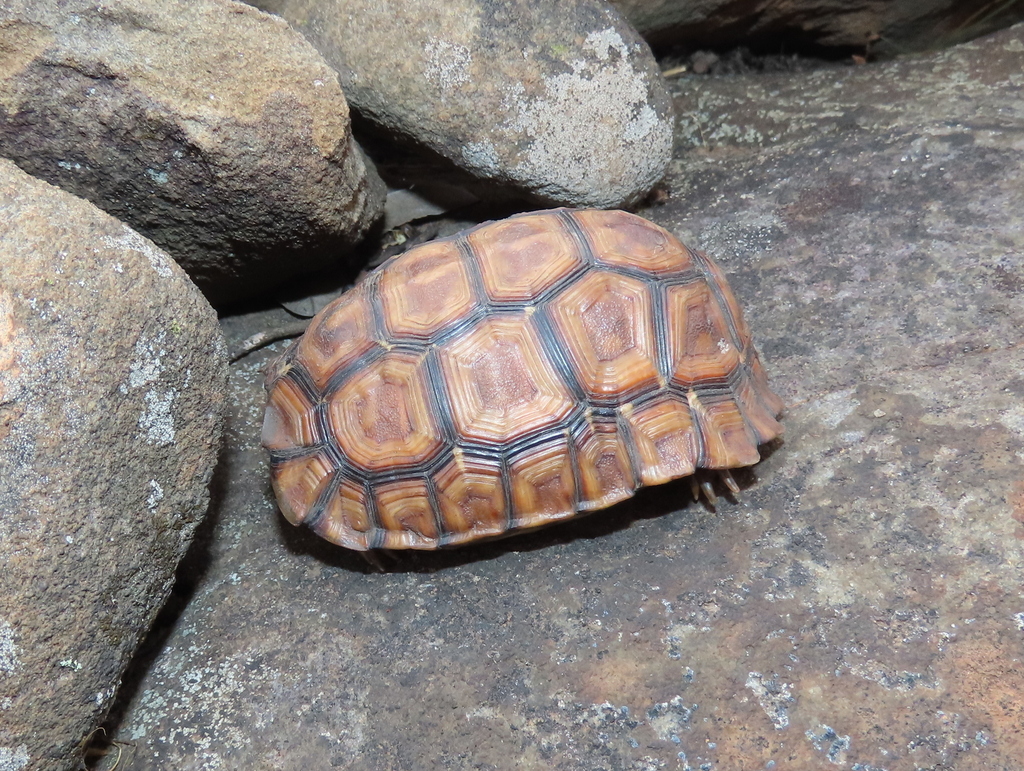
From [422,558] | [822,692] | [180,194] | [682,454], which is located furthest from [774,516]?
[180,194]

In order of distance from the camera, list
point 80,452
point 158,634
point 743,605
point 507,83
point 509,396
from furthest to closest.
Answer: point 507,83 → point 158,634 → point 509,396 → point 743,605 → point 80,452

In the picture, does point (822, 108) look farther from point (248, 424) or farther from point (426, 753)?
point (426, 753)

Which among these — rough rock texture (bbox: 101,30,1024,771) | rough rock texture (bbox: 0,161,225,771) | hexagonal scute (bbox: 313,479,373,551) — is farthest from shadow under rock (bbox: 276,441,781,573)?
rough rock texture (bbox: 0,161,225,771)

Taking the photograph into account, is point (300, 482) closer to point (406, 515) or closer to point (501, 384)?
point (406, 515)

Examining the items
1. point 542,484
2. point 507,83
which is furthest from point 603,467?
point 507,83

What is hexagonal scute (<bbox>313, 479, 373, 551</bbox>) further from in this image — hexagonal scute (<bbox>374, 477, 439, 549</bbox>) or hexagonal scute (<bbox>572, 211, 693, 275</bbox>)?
hexagonal scute (<bbox>572, 211, 693, 275</bbox>)
